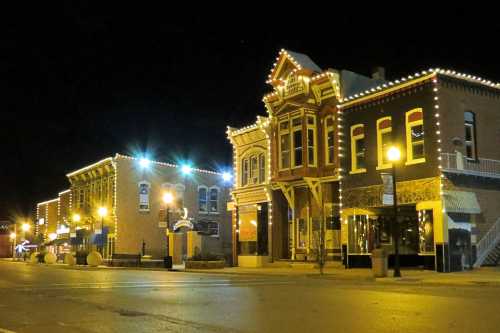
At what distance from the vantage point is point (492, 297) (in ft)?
52.5

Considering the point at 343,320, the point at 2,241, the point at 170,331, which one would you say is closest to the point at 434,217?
the point at 343,320

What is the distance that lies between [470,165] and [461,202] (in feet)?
6.99

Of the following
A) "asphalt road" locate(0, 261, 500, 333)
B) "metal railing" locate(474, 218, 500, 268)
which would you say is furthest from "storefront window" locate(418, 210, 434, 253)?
"asphalt road" locate(0, 261, 500, 333)

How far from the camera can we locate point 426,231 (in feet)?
100

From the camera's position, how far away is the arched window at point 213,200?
2306 inches

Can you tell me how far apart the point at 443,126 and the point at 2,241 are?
84924 millimetres

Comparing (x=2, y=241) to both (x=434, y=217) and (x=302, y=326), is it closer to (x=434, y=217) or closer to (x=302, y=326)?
(x=434, y=217)

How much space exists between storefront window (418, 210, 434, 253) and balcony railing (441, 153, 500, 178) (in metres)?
2.53

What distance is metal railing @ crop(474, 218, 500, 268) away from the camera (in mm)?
30109

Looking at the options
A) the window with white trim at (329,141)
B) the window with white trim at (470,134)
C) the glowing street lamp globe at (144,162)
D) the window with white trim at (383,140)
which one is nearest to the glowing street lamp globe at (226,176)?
the glowing street lamp globe at (144,162)

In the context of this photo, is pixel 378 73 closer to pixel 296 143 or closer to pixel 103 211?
pixel 296 143

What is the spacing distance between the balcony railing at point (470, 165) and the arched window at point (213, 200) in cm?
3184

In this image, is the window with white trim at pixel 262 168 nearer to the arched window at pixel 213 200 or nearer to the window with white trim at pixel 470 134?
the window with white trim at pixel 470 134

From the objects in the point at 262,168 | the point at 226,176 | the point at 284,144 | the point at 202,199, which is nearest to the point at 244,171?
the point at 262,168
